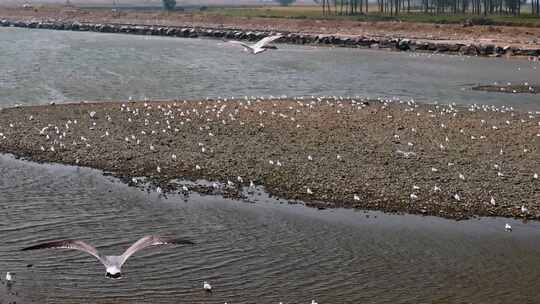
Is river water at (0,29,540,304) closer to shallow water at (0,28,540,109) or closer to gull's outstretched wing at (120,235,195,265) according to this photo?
gull's outstretched wing at (120,235,195,265)

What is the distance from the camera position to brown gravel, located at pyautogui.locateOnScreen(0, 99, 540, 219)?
18375mm

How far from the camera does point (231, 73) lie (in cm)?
4378

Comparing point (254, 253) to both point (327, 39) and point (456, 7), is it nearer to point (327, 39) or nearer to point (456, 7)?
point (327, 39)

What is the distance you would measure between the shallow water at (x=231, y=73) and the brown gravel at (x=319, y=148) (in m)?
5.65

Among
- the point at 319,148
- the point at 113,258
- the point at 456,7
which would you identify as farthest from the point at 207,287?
the point at 456,7

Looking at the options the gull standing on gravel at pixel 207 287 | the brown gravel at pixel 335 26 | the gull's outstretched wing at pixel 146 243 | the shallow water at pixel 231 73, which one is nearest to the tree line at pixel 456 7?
the brown gravel at pixel 335 26

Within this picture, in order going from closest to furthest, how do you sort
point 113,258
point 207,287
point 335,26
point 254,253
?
point 207,287 < point 113,258 < point 254,253 < point 335,26

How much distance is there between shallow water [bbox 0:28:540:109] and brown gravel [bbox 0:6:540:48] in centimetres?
1217

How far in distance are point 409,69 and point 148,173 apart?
31.8 m

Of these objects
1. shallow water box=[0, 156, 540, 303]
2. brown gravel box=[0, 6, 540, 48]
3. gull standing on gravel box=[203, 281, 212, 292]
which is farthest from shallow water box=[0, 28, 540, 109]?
gull standing on gravel box=[203, 281, 212, 292]

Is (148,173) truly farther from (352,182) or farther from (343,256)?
(343,256)

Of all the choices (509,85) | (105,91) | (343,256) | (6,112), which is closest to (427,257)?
(343,256)

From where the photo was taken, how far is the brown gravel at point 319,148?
18.4 meters

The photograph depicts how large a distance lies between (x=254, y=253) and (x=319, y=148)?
7972 millimetres
